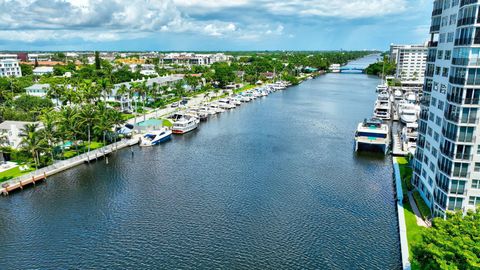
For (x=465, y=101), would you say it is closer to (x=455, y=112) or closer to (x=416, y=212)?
(x=455, y=112)

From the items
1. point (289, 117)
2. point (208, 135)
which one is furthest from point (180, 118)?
point (289, 117)

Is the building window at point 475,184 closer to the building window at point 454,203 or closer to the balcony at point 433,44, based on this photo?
the building window at point 454,203

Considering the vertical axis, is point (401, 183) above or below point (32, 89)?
below

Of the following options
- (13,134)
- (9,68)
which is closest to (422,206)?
(13,134)

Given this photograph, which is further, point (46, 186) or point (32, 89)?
point (32, 89)

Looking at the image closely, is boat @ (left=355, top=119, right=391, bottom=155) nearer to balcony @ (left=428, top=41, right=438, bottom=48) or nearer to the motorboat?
balcony @ (left=428, top=41, right=438, bottom=48)

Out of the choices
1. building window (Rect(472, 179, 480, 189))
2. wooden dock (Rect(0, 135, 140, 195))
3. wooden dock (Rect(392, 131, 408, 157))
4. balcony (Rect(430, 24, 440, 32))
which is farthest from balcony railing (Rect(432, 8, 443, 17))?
wooden dock (Rect(0, 135, 140, 195))

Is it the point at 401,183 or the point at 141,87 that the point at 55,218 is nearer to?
the point at 401,183
